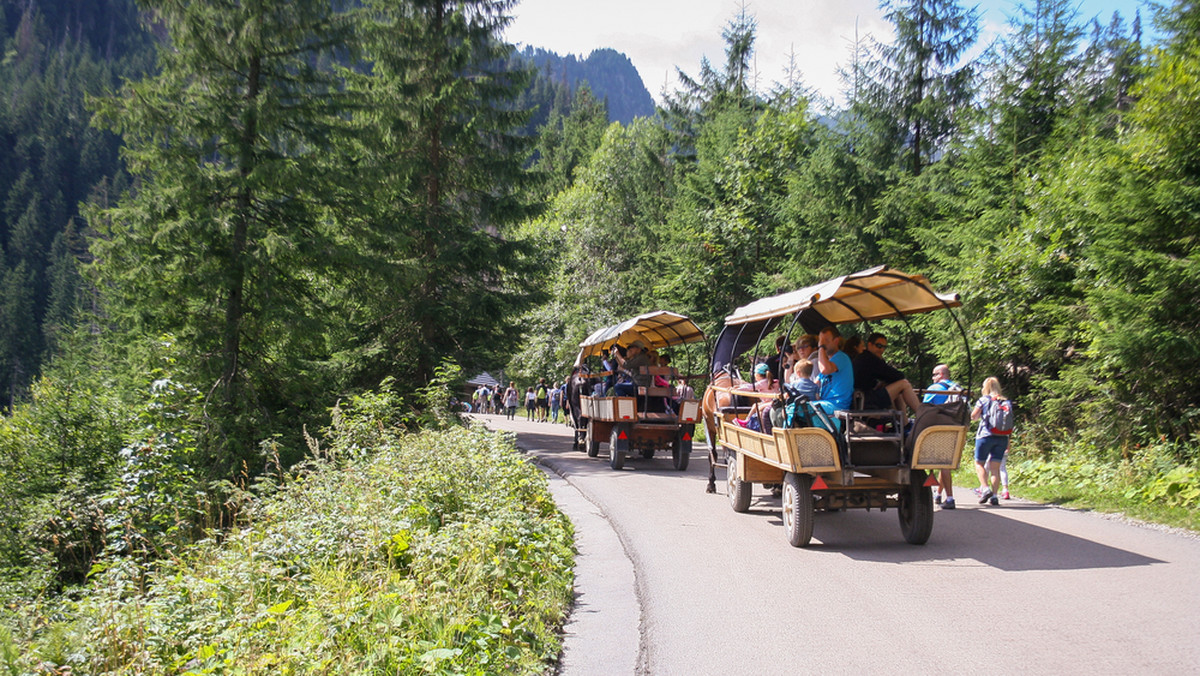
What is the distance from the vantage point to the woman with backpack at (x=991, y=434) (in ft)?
34.2

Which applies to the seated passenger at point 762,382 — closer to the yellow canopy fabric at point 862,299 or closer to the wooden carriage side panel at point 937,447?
the yellow canopy fabric at point 862,299

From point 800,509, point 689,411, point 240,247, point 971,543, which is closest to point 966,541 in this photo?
point 971,543

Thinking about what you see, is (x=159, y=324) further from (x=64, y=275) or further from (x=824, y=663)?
(x=64, y=275)

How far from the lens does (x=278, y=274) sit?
1612 centimetres

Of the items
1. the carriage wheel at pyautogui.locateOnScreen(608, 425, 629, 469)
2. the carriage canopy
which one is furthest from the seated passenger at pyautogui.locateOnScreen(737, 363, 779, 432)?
the carriage wheel at pyautogui.locateOnScreen(608, 425, 629, 469)

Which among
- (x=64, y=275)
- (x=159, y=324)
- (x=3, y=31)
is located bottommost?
(x=159, y=324)

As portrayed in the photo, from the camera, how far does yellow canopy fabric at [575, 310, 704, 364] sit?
16219mm

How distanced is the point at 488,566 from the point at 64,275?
110 m

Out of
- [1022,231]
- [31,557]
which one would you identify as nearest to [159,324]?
[31,557]

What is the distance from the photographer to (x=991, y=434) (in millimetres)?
10578

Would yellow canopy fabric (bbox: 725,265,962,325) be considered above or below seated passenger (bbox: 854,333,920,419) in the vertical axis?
above

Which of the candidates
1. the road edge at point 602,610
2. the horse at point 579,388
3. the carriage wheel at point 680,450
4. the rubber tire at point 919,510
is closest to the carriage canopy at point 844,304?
the rubber tire at point 919,510

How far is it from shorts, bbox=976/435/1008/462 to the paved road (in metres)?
0.91

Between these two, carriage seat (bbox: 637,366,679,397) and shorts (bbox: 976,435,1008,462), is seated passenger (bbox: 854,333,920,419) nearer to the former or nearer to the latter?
shorts (bbox: 976,435,1008,462)
